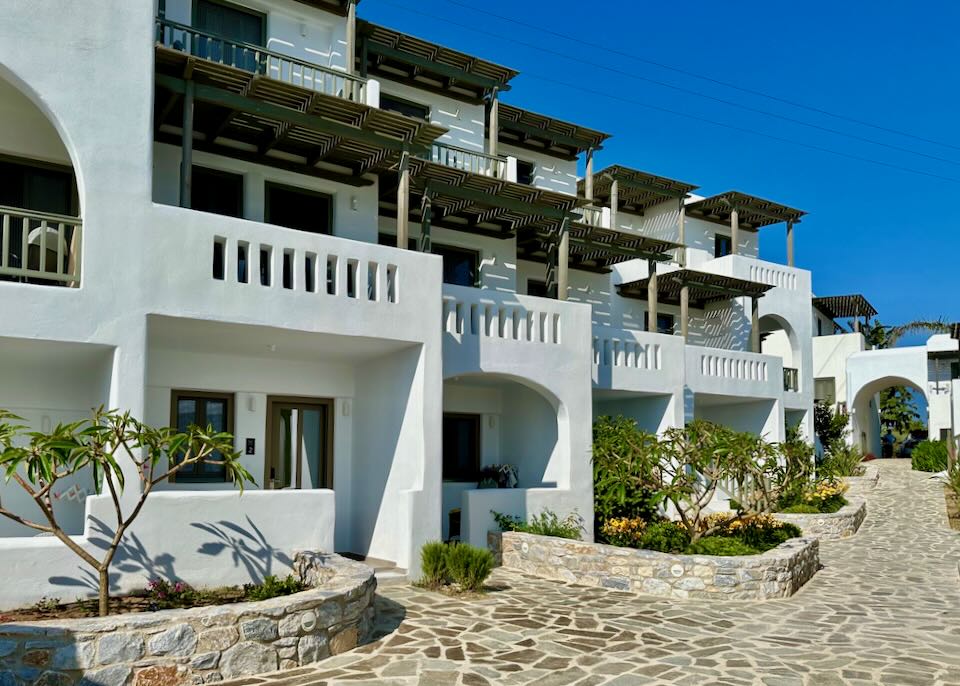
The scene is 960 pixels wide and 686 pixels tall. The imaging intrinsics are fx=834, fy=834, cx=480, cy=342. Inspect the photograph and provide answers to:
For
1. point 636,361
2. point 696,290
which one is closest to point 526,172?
point 636,361

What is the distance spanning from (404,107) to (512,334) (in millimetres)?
6228

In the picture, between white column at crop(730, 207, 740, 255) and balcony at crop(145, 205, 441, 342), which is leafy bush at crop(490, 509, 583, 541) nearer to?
balcony at crop(145, 205, 441, 342)

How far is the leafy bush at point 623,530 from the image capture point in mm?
14617

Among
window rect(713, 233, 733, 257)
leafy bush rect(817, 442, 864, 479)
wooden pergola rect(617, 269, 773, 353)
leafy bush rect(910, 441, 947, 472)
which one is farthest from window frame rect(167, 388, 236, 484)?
leafy bush rect(910, 441, 947, 472)

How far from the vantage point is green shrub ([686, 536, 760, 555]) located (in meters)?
12.8

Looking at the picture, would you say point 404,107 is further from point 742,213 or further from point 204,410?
point 742,213

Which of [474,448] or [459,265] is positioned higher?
[459,265]

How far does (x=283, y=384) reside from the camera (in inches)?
547

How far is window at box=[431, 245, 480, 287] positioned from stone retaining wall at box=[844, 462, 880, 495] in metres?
13.4

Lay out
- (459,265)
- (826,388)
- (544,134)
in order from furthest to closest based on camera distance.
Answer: (826,388) → (544,134) → (459,265)

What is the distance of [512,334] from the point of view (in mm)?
14852

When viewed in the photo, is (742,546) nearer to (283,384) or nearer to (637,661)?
(637,661)

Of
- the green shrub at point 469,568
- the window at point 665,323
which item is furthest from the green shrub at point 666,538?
the window at point 665,323

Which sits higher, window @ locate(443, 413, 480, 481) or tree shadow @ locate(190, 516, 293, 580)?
window @ locate(443, 413, 480, 481)
